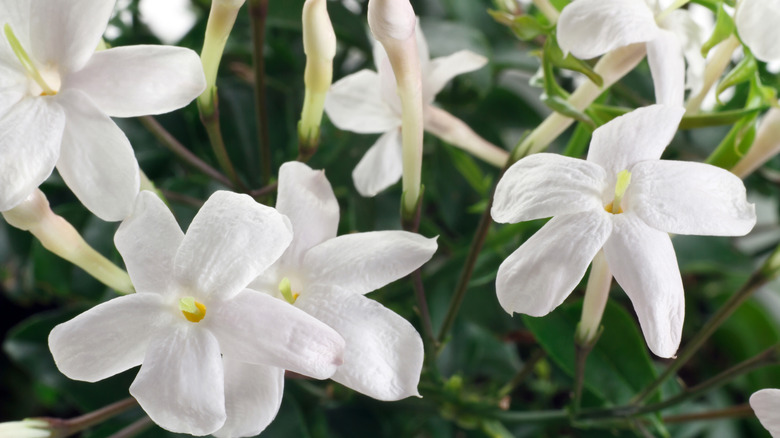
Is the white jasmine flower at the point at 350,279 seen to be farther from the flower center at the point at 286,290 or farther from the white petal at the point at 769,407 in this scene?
the white petal at the point at 769,407

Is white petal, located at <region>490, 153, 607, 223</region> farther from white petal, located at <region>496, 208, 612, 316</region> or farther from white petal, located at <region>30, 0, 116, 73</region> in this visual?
white petal, located at <region>30, 0, 116, 73</region>

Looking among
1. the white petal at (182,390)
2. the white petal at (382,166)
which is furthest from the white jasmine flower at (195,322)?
the white petal at (382,166)

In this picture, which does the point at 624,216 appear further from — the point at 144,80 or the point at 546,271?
the point at 144,80

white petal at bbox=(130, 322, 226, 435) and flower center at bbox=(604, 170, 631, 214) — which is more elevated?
flower center at bbox=(604, 170, 631, 214)

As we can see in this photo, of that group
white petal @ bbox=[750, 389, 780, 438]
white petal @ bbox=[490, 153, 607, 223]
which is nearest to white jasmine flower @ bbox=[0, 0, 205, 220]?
white petal @ bbox=[490, 153, 607, 223]

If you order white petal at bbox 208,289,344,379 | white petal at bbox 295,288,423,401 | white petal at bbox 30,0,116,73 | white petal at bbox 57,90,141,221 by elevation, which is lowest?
white petal at bbox 295,288,423,401

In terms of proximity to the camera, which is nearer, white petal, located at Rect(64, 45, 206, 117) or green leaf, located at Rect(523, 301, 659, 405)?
white petal, located at Rect(64, 45, 206, 117)

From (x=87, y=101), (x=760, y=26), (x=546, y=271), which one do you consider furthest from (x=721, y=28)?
(x=87, y=101)
